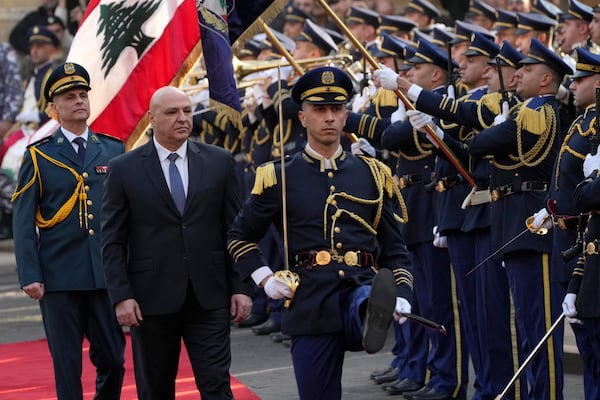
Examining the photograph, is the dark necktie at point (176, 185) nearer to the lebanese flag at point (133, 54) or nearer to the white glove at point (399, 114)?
the lebanese flag at point (133, 54)

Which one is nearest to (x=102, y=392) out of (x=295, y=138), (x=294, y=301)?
(x=294, y=301)

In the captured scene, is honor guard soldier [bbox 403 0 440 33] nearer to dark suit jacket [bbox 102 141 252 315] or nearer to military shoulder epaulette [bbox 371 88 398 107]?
military shoulder epaulette [bbox 371 88 398 107]

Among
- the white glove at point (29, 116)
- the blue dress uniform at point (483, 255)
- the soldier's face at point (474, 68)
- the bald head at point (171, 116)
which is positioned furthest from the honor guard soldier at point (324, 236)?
the white glove at point (29, 116)

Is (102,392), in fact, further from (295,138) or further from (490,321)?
(295,138)

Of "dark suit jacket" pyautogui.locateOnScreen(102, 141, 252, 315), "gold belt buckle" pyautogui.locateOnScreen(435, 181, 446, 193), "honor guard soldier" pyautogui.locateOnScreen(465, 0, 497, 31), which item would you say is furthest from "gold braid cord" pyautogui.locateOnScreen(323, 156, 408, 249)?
"honor guard soldier" pyautogui.locateOnScreen(465, 0, 497, 31)

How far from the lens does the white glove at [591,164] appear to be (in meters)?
8.13

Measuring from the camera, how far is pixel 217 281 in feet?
27.8

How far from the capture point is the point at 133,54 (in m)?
10.8

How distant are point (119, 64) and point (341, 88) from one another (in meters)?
3.18

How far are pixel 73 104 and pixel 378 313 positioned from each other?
112 inches

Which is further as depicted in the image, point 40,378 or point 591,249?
point 40,378

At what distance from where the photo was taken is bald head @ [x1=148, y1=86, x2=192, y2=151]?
27.8 ft

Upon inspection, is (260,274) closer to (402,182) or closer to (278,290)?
(278,290)

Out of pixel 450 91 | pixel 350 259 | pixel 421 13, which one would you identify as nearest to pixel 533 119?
pixel 450 91
